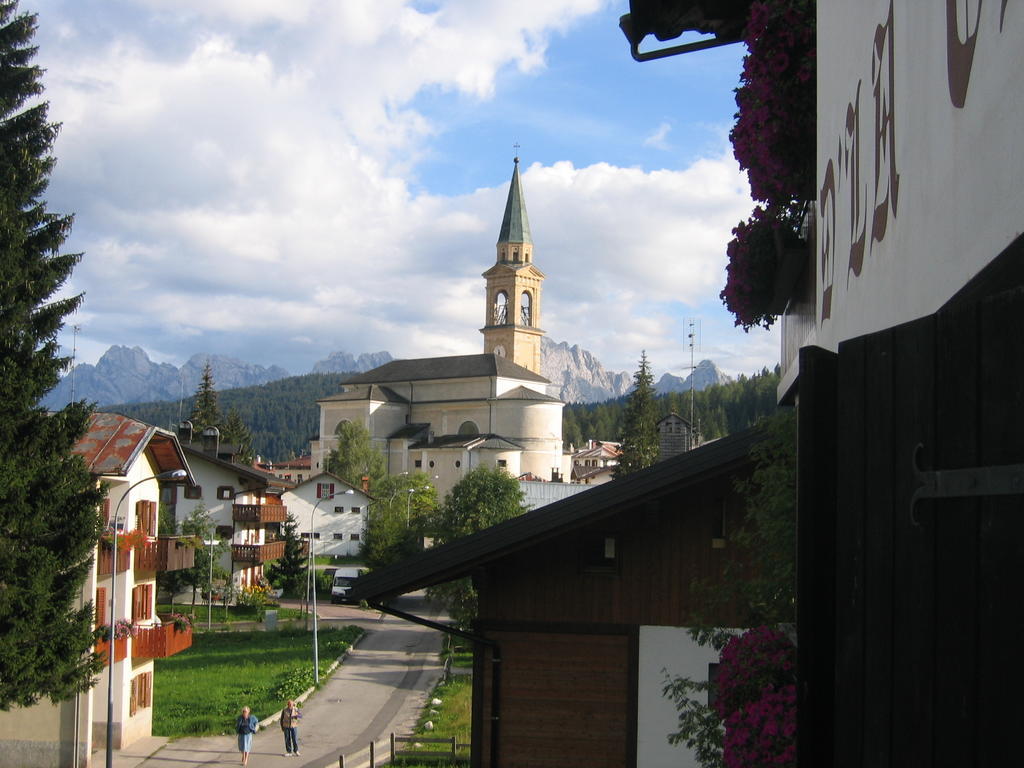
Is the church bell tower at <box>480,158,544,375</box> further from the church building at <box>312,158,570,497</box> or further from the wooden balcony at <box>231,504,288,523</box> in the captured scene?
the wooden balcony at <box>231,504,288,523</box>

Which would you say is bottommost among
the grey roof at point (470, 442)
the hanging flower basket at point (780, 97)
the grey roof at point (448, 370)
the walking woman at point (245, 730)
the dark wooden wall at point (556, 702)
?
the walking woman at point (245, 730)

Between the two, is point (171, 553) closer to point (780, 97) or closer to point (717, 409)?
point (780, 97)

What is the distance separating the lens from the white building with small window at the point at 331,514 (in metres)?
78.9

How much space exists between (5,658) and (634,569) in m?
14.9

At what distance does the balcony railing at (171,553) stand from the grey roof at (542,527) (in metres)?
19.7

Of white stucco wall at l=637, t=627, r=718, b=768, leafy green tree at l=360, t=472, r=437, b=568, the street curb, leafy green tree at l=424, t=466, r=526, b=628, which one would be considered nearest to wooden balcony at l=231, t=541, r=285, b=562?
leafy green tree at l=360, t=472, r=437, b=568

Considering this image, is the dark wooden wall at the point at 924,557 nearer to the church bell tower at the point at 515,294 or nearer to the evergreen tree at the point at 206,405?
the evergreen tree at the point at 206,405

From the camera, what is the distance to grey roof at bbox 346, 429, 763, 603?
34.5 ft

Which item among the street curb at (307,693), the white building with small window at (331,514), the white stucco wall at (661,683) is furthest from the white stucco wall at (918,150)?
the white building with small window at (331,514)

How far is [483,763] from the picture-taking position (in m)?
11.2

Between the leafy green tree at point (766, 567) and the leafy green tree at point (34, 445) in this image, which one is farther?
the leafy green tree at point (34, 445)

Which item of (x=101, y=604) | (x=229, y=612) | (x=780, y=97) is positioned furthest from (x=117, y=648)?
(x=229, y=612)

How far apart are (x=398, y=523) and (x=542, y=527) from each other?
170 ft

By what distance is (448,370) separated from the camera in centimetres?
10781
